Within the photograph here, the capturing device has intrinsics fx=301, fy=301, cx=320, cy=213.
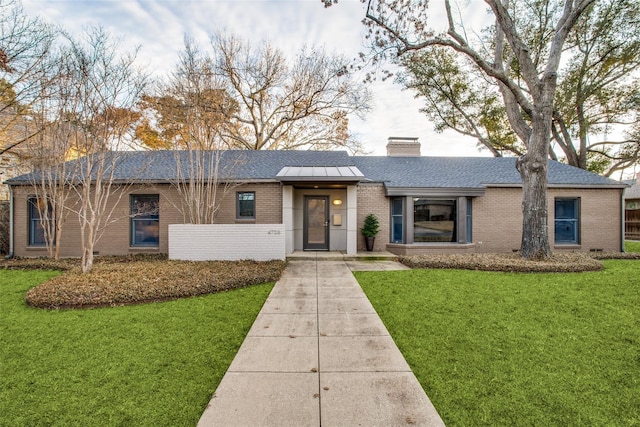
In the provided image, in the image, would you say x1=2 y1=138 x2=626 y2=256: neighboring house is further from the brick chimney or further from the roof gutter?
the brick chimney

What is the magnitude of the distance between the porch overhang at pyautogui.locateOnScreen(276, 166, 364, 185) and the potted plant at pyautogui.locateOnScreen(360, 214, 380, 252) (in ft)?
5.77

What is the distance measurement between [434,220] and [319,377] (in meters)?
9.94

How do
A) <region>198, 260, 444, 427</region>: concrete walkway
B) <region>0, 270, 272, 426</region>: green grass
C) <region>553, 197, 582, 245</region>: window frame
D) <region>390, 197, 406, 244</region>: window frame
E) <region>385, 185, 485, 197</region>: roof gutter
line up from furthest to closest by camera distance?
<region>553, 197, 582, 245</region>: window frame → <region>390, 197, 406, 244</region>: window frame → <region>385, 185, 485, 197</region>: roof gutter → <region>0, 270, 272, 426</region>: green grass → <region>198, 260, 444, 427</region>: concrete walkway

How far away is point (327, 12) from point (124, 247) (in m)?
11.1

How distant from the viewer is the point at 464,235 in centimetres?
1171

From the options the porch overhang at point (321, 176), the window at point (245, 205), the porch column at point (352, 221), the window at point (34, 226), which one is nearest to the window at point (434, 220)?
the porch column at point (352, 221)

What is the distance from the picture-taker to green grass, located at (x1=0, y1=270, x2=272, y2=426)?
8.50 ft

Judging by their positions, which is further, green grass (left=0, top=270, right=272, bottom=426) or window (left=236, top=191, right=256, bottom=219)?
window (left=236, top=191, right=256, bottom=219)

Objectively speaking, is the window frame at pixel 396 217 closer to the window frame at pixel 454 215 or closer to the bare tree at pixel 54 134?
the window frame at pixel 454 215

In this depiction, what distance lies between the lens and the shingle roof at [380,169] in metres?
11.9

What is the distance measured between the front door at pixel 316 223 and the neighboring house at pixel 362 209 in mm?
40

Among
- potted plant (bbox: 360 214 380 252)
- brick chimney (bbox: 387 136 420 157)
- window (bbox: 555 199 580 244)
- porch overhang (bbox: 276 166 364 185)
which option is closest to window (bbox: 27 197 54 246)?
porch overhang (bbox: 276 166 364 185)

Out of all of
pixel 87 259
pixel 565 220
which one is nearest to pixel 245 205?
pixel 87 259

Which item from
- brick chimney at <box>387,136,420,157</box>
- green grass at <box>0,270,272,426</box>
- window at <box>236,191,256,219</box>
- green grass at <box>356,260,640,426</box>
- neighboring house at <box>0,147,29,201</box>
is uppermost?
brick chimney at <box>387,136,420,157</box>
